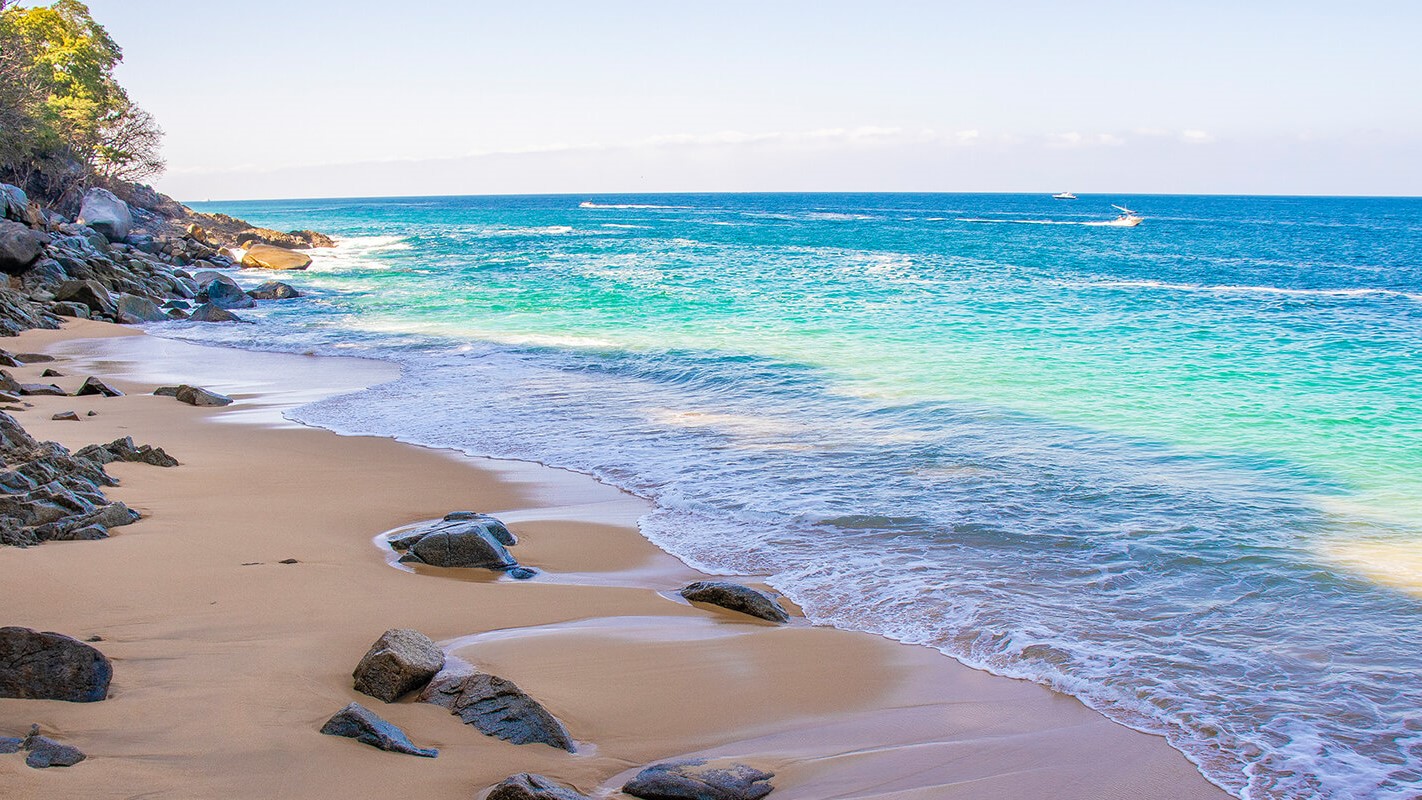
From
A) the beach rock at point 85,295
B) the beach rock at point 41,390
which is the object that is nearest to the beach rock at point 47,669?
the beach rock at point 41,390

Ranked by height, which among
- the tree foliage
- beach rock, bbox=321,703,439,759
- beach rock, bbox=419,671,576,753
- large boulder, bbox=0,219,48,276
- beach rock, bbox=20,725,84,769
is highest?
the tree foliage

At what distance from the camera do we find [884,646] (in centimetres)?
573

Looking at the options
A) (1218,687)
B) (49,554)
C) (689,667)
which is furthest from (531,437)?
(1218,687)

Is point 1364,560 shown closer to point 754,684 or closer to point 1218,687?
Answer: point 1218,687

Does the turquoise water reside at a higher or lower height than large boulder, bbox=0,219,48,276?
lower

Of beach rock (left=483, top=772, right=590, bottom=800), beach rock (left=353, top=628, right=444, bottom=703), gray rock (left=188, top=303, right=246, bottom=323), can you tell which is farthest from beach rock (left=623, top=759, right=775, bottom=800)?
gray rock (left=188, top=303, right=246, bottom=323)

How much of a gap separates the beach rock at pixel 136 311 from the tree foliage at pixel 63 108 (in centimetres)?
1471

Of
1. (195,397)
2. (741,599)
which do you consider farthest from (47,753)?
(195,397)

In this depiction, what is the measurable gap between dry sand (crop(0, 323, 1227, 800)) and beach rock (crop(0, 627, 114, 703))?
80mm

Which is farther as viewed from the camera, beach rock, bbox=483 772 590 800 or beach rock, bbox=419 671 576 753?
beach rock, bbox=419 671 576 753

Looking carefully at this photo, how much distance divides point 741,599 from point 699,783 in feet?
7.53

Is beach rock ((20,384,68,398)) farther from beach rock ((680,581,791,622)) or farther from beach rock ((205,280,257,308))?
beach rock ((205,280,257,308))

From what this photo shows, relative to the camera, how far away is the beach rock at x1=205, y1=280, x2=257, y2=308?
28.2 m

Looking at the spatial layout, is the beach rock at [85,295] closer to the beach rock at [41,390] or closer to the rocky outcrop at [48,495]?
the beach rock at [41,390]
